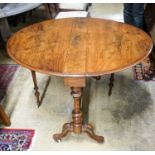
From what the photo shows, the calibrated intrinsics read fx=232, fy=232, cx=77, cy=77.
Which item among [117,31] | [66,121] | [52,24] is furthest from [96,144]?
[52,24]

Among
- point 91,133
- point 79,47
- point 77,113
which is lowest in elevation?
point 91,133

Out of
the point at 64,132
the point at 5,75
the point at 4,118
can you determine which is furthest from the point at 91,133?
the point at 5,75

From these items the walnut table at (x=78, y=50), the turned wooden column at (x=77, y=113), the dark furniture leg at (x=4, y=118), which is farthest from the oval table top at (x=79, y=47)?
the dark furniture leg at (x=4, y=118)

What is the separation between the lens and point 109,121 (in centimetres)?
187

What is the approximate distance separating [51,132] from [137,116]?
2.34 ft

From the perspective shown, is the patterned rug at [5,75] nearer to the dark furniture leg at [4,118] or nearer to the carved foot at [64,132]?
the dark furniture leg at [4,118]

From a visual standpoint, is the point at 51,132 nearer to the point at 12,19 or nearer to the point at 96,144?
the point at 96,144

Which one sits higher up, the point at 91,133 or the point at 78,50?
the point at 78,50

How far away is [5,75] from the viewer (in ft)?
8.27

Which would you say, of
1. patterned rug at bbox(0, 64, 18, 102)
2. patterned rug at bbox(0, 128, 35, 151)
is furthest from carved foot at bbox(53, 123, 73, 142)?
patterned rug at bbox(0, 64, 18, 102)

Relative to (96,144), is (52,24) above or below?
above

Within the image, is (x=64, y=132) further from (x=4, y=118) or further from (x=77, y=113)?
(x=4, y=118)

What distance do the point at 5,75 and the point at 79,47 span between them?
128cm

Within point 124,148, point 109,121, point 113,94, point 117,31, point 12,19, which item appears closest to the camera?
point 124,148
